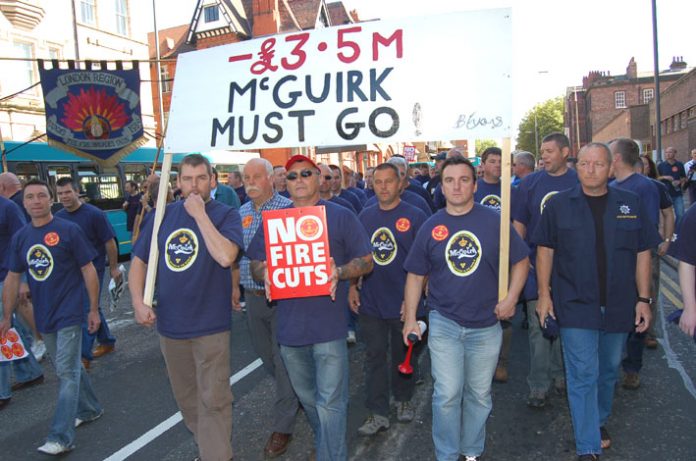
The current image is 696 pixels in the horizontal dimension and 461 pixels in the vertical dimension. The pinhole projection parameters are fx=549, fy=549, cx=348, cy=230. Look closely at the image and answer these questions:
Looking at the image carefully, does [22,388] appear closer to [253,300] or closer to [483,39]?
[253,300]

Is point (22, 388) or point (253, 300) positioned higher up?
point (253, 300)

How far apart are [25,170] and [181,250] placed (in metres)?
11.3

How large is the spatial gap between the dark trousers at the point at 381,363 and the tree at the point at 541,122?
240ft

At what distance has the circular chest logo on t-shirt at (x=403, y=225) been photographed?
4.30 m

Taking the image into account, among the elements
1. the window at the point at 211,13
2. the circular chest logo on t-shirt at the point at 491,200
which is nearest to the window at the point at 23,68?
the window at the point at 211,13

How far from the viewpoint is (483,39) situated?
3.42 m

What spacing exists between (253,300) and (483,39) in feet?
8.12

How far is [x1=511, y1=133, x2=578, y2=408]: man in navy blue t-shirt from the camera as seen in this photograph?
4473mm

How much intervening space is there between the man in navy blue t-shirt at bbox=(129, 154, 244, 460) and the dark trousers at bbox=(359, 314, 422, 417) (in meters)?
1.14

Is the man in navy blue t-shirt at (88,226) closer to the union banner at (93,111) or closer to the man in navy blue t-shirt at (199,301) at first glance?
the man in navy blue t-shirt at (199,301)

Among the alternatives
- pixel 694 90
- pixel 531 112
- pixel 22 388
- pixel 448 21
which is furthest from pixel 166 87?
pixel 531 112

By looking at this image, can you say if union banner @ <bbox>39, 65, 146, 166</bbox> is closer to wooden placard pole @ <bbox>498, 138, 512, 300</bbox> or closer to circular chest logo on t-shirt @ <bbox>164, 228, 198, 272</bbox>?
circular chest logo on t-shirt @ <bbox>164, 228, 198, 272</bbox>

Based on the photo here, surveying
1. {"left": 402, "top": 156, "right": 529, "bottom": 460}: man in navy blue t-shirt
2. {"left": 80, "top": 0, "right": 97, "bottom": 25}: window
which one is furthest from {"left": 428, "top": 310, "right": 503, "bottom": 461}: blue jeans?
{"left": 80, "top": 0, "right": 97, "bottom": 25}: window

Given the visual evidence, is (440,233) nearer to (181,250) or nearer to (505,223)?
(505,223)
